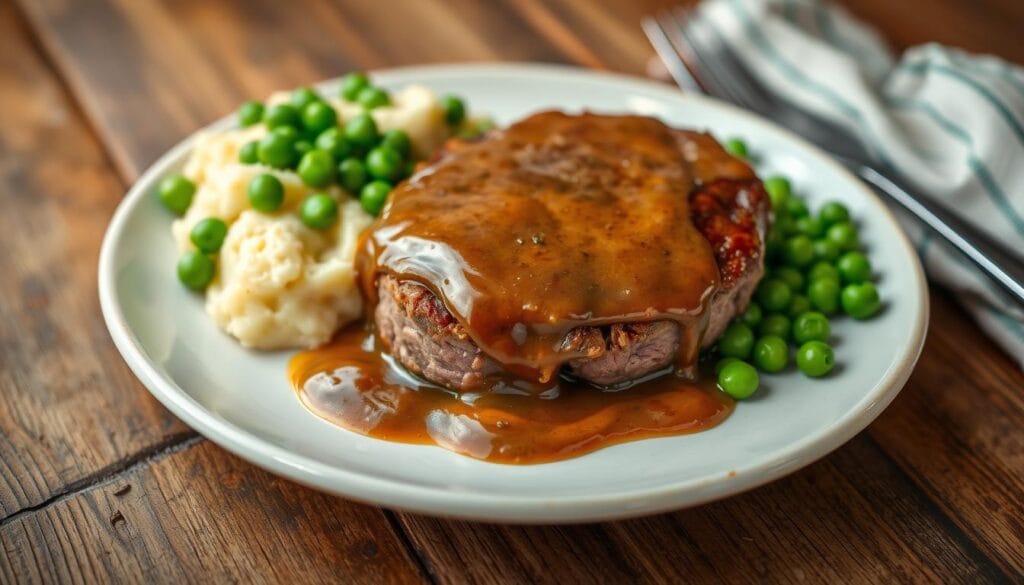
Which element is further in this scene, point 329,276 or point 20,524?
point 329,276

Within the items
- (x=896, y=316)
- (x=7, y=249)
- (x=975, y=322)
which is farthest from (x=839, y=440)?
(x=7, y=249)

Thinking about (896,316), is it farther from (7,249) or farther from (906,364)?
(7,249)

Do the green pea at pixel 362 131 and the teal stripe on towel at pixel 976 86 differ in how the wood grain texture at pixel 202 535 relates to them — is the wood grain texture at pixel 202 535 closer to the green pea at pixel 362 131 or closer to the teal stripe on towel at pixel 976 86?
the green pea at pixel 362 131

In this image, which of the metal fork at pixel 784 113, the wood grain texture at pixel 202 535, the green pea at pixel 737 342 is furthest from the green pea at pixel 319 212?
the metal fork at pixel 784 113

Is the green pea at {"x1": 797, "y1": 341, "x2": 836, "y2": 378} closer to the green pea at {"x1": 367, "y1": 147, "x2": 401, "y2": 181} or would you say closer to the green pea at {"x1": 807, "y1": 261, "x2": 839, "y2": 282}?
the green pea at {"x1": 807, "y1": 261, "x2": 839, "y2": 282}

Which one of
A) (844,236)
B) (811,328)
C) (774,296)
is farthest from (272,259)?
(844,236)

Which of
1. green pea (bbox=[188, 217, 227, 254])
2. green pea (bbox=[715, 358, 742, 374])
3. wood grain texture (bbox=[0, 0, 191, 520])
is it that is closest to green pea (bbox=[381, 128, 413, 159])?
green pea (bbox=[188, 217, 227, 254])

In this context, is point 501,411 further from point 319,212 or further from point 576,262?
point 319,212

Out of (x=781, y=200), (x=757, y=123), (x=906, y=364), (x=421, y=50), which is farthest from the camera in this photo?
(x=421, y=50)
